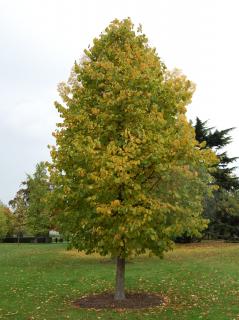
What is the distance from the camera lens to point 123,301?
49.3 feet

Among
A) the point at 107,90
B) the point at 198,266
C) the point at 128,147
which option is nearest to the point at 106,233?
the point at 128,147

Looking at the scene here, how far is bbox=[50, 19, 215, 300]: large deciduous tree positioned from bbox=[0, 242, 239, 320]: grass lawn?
200cm

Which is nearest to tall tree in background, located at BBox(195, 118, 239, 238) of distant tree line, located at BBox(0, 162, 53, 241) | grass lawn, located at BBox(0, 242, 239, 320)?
grass lawn, located at BBox(0, 242, 239, 320)

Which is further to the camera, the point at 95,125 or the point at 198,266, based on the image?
the point at 198,266

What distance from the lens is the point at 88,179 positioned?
13461 mm

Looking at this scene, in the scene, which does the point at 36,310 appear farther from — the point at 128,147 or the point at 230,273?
the point at 230,273

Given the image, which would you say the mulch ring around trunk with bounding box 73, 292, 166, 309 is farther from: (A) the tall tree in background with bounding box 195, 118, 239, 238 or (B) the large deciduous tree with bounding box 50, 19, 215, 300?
(A) the tall tree in background with bounding box 195, 118, 239, 238

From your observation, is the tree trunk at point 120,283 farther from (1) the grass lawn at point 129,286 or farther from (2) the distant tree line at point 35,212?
(2) the distant tree line at point 35,212

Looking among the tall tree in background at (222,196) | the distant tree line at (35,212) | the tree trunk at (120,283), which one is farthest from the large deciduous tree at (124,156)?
the distant tree line at (35,212)

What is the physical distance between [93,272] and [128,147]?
1119 centimetres

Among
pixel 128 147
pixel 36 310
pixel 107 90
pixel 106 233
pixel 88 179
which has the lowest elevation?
pixel 36 310

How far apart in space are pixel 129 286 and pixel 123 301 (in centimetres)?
361

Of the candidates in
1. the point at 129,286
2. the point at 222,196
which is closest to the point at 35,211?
the point at 222,196

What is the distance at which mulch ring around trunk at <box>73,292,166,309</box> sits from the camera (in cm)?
1444
